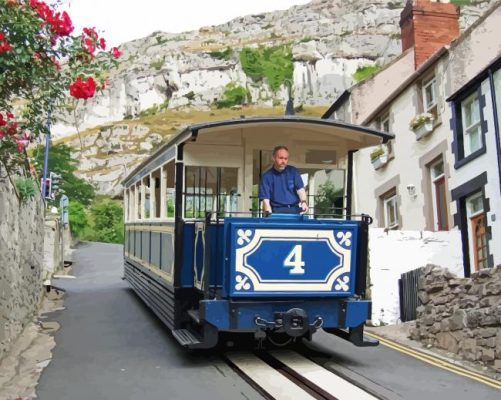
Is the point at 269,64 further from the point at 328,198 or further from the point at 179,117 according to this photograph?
the point at 328,198

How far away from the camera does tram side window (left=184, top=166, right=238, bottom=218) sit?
7.78 metres

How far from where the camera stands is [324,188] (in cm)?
845

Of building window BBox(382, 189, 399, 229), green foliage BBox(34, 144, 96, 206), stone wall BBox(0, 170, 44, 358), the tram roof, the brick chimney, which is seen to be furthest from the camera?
green foliage BBox(34, 144, 96, 206)

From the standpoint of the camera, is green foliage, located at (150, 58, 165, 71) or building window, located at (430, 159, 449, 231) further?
green foliage, located at (150, 58, 165, 71)

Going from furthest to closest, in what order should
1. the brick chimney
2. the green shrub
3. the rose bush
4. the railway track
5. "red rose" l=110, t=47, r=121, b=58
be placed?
the green shrub < the brick chimney < the railway track < "red rose" l=110, t=47, r=121, b=58 < the rose bush

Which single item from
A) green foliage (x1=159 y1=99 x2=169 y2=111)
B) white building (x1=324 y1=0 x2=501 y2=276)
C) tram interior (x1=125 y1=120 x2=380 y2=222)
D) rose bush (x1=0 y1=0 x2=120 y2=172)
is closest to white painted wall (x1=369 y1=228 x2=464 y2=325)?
white building (x1=324 y1=0 x2=501 y2=276)

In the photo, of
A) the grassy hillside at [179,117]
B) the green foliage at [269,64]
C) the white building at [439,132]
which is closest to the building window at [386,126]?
the white building at [439,132]

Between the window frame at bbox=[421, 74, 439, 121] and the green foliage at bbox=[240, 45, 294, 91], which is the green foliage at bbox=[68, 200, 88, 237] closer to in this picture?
the window frame at bbox=[421, 74, 439, 121]

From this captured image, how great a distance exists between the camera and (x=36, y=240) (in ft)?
37.1

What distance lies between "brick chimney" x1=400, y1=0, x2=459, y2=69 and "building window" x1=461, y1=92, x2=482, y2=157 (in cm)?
630

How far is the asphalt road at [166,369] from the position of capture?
19.2ft

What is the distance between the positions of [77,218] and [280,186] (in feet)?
120

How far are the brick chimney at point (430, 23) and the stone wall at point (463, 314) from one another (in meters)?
12.6

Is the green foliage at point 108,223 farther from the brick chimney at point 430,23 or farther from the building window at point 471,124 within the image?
the building window at point 471,124
